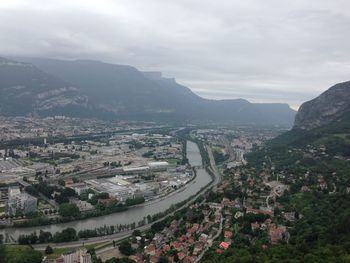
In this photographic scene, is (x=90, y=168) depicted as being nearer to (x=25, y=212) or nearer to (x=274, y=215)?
(x=25, y=212)

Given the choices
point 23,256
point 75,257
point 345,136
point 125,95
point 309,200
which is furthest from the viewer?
point 125,95

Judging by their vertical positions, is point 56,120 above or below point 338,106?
below

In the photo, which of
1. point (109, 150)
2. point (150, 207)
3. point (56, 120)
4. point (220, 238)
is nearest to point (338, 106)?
point (109, 150)

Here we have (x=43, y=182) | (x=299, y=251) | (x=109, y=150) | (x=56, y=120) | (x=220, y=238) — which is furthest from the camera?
(x=56, y=120)

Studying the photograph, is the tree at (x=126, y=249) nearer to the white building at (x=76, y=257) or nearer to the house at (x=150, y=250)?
the house at (x=150, y=250)

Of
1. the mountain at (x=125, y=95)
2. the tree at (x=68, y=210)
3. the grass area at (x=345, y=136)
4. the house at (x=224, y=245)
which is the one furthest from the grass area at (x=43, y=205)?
the mountain at (x=125, y=95)

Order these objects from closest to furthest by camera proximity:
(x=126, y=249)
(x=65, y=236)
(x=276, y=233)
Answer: (x=126, y=249) → (x=276, y=233) → (x=65, y=236)

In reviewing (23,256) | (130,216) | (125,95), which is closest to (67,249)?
(23,256)

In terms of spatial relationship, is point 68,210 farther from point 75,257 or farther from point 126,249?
point 75,257
